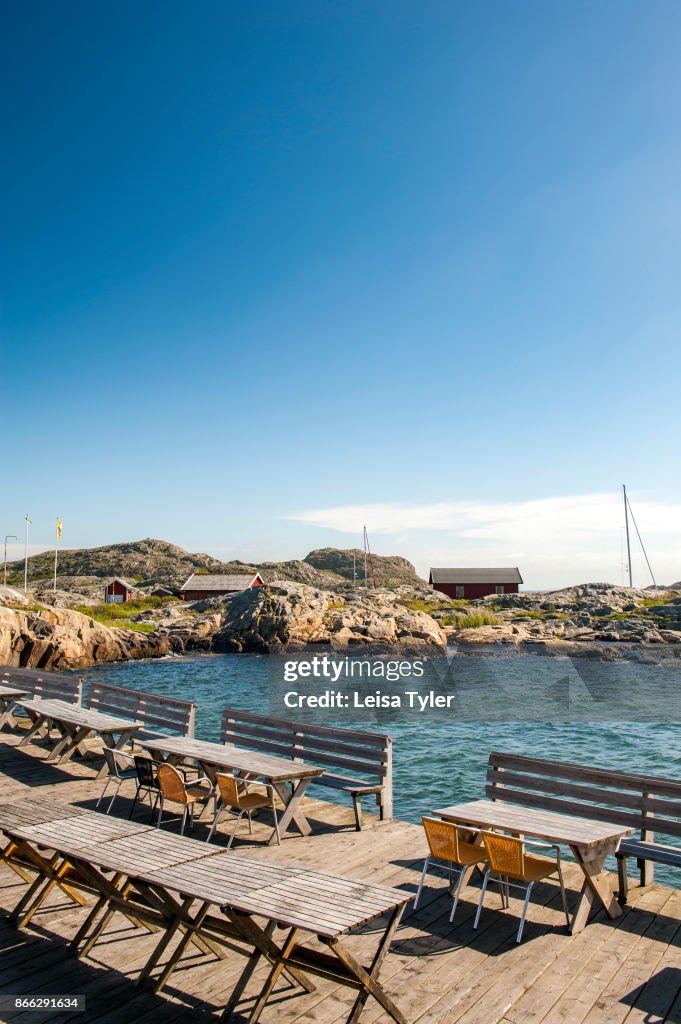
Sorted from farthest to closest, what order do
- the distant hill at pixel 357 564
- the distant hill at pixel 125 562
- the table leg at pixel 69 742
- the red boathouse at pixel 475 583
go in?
1. the distant hill at pixel 357 564
2. the distant hill at pixel 125 562
3. the red boathouse at pixel 475 583
4. the table leg at pixel 69 742

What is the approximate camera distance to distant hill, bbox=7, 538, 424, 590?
114m

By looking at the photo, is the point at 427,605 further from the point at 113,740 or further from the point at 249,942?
the point at 249,942

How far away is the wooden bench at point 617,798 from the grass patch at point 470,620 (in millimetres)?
47391

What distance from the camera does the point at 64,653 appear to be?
36.1m

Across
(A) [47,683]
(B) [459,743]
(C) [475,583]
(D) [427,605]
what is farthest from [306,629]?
(C) [475,583]

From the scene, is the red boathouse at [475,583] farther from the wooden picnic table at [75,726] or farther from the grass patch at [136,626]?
the wooden picnic table at [75,726]

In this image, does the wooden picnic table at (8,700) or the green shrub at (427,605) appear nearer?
the wooden picnic table at (8,700)

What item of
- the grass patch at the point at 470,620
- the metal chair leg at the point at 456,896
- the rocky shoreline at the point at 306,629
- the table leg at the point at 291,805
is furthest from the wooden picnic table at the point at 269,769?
the grass patch at the point at 470,620

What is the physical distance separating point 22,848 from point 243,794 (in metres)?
3.28

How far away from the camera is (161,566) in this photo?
5207 inches

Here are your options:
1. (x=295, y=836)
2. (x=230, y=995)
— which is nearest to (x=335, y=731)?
(x=295, y=836)

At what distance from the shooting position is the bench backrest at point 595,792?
650 centimetres

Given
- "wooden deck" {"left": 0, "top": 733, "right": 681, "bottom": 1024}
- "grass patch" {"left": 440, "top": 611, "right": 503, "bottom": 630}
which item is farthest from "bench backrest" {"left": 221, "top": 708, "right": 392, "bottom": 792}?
"grass patch" {"left": 440, "top": 611, "right": 503, "bottom": 630}

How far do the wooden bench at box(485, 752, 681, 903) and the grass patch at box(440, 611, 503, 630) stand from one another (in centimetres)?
4739
